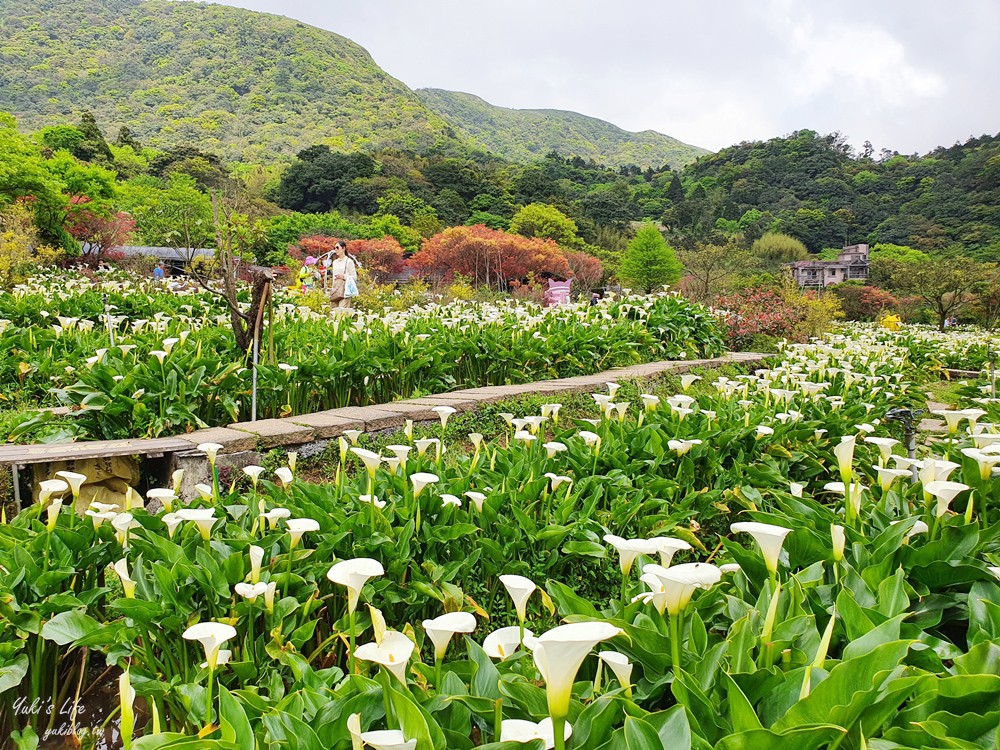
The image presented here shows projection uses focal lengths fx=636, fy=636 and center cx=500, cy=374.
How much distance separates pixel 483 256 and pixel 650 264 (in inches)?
297

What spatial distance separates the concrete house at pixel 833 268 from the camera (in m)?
40.7

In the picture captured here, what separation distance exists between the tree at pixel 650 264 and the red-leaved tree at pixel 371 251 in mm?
9819

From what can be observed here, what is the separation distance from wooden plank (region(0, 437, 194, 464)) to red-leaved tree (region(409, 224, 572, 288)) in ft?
66.8

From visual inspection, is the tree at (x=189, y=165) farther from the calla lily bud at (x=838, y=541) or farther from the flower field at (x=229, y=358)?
the calla lily bud at (x=838, y=541)

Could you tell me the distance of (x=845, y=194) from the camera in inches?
1997

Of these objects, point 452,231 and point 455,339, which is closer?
point 455,339

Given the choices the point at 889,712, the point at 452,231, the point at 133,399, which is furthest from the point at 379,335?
the point at 452,231

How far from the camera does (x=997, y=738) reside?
96 centimetres

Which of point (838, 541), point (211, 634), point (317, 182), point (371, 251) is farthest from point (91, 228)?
point (838, 541)

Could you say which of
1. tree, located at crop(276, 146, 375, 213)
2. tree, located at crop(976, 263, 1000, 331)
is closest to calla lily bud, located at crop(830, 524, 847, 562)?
tree, located at crop(976, 263, 1000, 331)

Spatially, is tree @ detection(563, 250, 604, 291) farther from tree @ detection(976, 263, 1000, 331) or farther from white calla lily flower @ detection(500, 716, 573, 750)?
white calla lily flower @ detection(500, 716, 573, 750)

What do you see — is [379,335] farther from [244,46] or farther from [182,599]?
[244,46]

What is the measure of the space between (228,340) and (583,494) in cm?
338

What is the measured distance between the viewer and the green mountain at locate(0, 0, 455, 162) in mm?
69562
